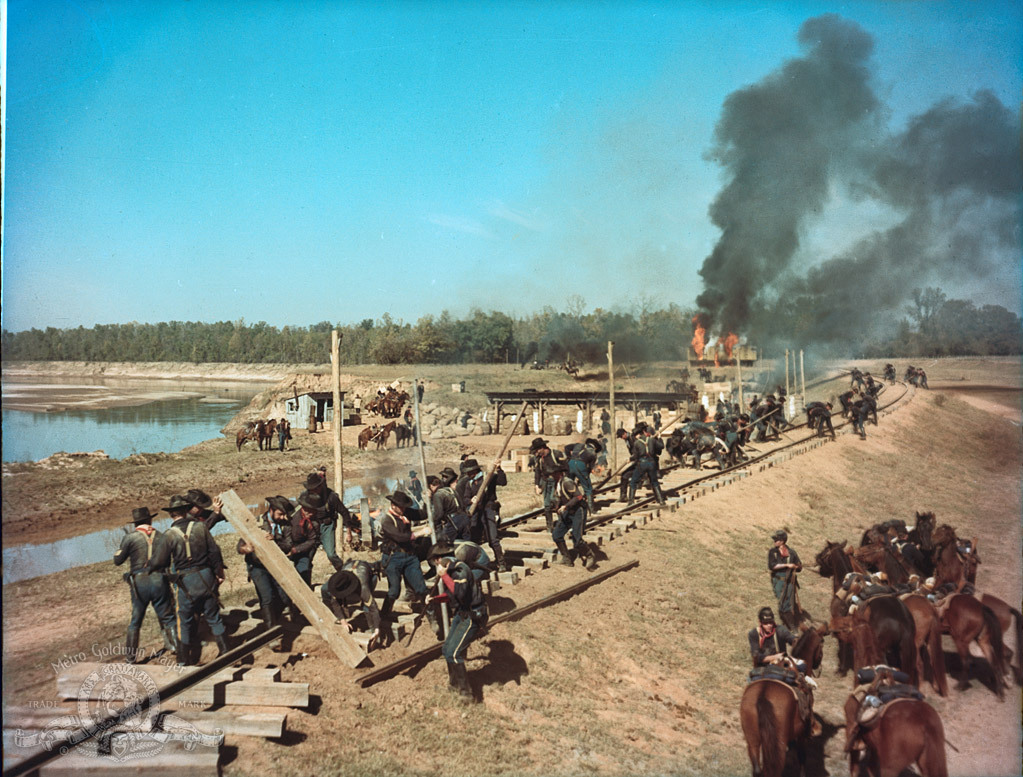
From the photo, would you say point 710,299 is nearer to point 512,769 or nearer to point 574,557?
point 574,557

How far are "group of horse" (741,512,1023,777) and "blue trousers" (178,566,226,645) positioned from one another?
19.1 ft

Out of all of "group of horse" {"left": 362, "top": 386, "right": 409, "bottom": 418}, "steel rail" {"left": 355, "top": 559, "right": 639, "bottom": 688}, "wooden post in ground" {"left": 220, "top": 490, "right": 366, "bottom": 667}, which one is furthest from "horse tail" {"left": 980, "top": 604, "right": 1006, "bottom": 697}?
"group of horse" {"left": 362, "top": 386, "right": 409, "bottom": 418}

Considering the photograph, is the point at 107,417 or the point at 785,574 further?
the point at 107,417

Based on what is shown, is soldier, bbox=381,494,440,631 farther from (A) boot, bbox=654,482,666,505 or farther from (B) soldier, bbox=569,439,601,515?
(A) boot, bbox=654,482,666,505

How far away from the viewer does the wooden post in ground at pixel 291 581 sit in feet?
26.1

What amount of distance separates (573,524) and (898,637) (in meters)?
5.25

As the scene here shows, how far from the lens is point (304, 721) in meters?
6.85

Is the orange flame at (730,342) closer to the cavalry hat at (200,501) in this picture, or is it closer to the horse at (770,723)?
the horse at (770,723)

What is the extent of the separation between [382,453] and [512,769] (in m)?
25.5

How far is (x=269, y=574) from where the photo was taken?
28.5ft

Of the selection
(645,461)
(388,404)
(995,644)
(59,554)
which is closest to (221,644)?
(995,644)

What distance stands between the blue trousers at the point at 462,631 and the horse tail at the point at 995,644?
643 cm

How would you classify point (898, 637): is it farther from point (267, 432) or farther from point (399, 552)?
point (267, 432)

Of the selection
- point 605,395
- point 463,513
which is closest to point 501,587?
point 463,513
